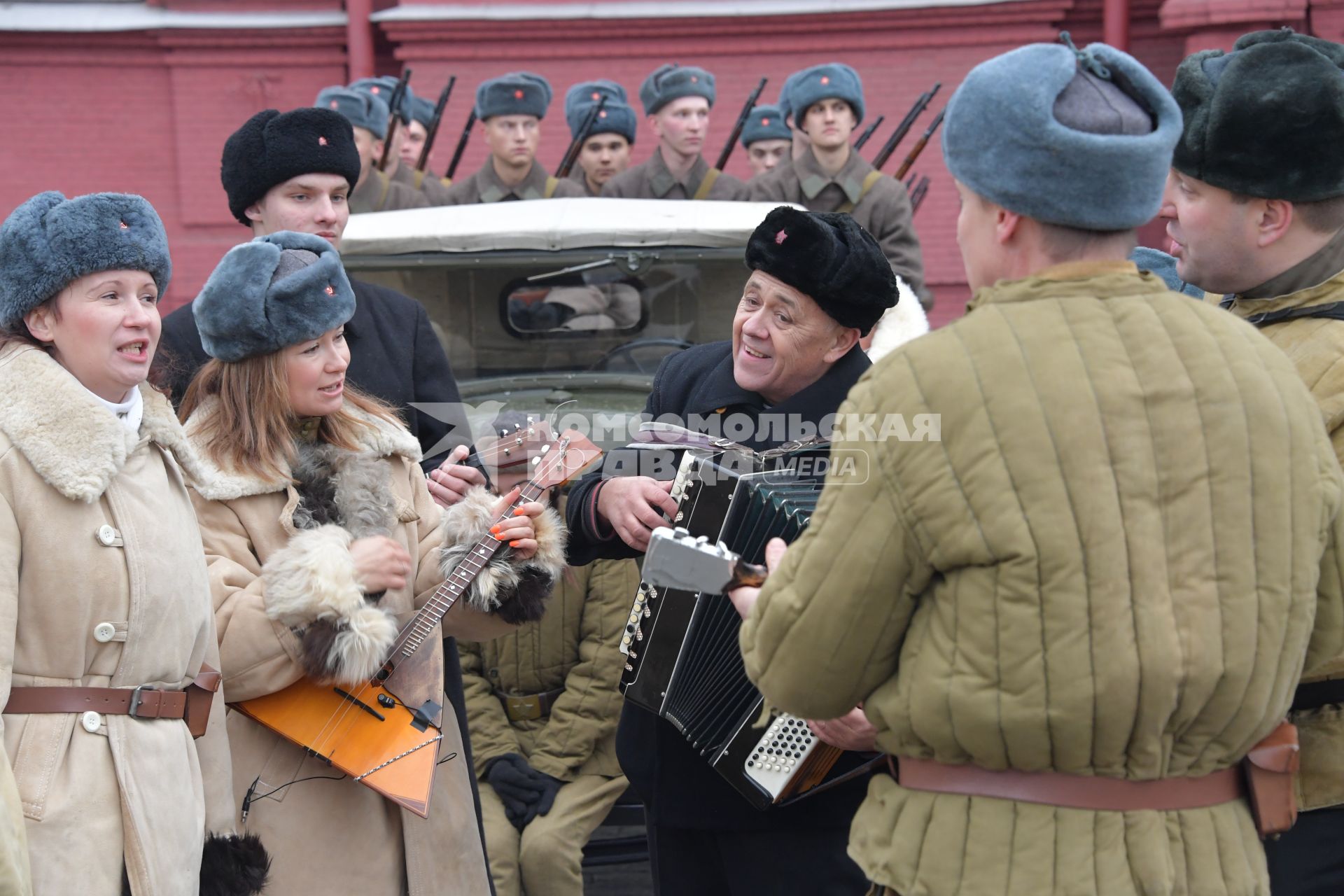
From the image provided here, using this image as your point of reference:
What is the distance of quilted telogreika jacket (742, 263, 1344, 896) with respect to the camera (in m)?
1.76

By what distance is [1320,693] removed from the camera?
2426 millimetres

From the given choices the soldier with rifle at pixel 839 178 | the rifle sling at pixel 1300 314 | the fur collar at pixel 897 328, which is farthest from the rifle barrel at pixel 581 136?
the rifle sling at pixel 1300 314

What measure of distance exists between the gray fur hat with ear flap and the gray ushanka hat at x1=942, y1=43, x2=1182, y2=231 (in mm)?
1496

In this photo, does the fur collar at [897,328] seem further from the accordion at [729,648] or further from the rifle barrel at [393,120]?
the rifle barrel at [393,120]

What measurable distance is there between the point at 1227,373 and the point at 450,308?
13.3 feet

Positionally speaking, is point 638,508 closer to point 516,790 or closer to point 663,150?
point 516,790

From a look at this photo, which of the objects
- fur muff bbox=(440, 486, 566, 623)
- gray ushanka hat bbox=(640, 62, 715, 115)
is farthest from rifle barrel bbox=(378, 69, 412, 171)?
fur muff bbox=(440, 486, 566, 623)

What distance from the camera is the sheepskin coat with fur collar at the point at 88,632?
2268mm

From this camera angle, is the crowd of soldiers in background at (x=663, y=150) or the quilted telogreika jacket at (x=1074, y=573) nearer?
the quilted telogreika jacket at (x=1074, y=573)

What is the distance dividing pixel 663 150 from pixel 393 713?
5912mm

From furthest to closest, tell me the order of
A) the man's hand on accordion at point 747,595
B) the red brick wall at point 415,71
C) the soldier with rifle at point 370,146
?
the red brick wall at point 415,71, the soldier with rifle at point 370,146, the man's hand on accordion at point 747,595

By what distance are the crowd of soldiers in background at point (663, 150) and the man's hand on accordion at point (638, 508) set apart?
389cm

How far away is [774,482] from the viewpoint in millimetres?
2631

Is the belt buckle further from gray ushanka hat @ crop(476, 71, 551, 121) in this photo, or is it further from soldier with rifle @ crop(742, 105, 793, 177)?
soldier with rifle @ crop(742, 105, 793, 177)
